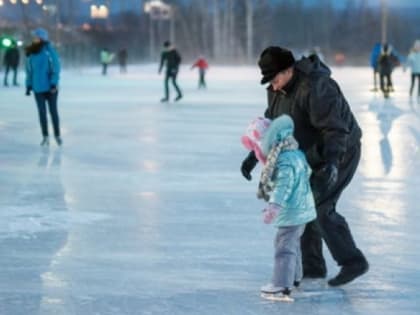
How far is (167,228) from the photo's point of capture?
25.0ft

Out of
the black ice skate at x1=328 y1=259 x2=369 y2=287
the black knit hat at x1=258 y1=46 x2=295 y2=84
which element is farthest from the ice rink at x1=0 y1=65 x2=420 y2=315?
the black knit hat at x1=258 y1=46 x2=295 y2=84

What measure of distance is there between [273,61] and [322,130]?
418 millimetres

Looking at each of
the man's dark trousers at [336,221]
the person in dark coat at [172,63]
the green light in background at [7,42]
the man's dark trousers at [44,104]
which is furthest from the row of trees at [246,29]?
the man's dark trousers at [336,221]

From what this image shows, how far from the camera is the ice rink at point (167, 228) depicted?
548cm

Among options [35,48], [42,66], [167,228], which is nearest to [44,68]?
[42,66]

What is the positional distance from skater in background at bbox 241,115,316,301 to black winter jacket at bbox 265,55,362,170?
174 millimetres

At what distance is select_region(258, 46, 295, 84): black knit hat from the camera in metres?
5.27

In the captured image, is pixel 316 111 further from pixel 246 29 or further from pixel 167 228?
pixel 246 29

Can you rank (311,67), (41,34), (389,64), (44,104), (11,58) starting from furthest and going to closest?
(11,58) < (389,64) < (44,104) < (41,34) < (311,67)

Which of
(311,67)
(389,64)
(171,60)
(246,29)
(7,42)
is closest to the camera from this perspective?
(311,67)

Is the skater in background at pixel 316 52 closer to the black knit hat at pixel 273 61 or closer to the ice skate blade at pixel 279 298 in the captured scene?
the black knit hat at pixel 273 61

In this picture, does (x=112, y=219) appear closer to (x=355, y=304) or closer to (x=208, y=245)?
(x=208, y=245)

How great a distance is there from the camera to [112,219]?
8023mm

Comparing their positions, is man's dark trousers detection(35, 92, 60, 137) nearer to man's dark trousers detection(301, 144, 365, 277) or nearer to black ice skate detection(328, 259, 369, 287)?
man's dark trousers detection(301, 144, 365, 277)
